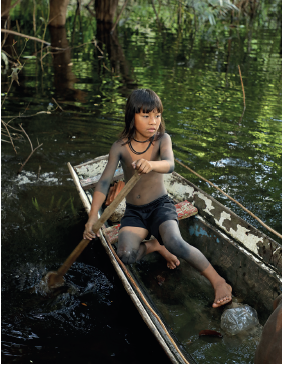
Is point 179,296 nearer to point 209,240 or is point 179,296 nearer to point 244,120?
point 209,240

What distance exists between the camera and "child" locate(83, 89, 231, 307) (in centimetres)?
250

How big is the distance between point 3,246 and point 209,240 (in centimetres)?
185

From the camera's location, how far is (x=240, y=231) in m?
2.78

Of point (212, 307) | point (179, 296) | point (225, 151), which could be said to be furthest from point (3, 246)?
point (225, 151)

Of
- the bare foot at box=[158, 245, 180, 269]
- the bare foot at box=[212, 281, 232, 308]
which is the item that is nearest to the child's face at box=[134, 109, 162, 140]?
the bare foot at box=[158, 245, 180, 269]

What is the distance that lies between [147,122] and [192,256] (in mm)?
945

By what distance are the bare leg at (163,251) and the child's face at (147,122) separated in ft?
2.82

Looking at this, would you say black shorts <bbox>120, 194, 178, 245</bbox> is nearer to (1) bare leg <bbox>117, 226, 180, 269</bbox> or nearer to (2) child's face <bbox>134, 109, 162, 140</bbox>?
(1) bare leg <bbox>117, 226, 180, 269</bbox>

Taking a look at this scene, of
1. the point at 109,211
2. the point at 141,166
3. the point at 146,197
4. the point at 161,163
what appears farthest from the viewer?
the point at 146,197

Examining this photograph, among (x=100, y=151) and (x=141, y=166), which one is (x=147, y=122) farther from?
(x=100, y=151)

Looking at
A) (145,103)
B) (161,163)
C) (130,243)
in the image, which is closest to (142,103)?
(145,103)

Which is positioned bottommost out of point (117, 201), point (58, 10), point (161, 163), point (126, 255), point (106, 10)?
point (126, 255)

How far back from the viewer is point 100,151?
523cm

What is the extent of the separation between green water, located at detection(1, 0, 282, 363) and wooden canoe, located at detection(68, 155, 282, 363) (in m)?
0.24
